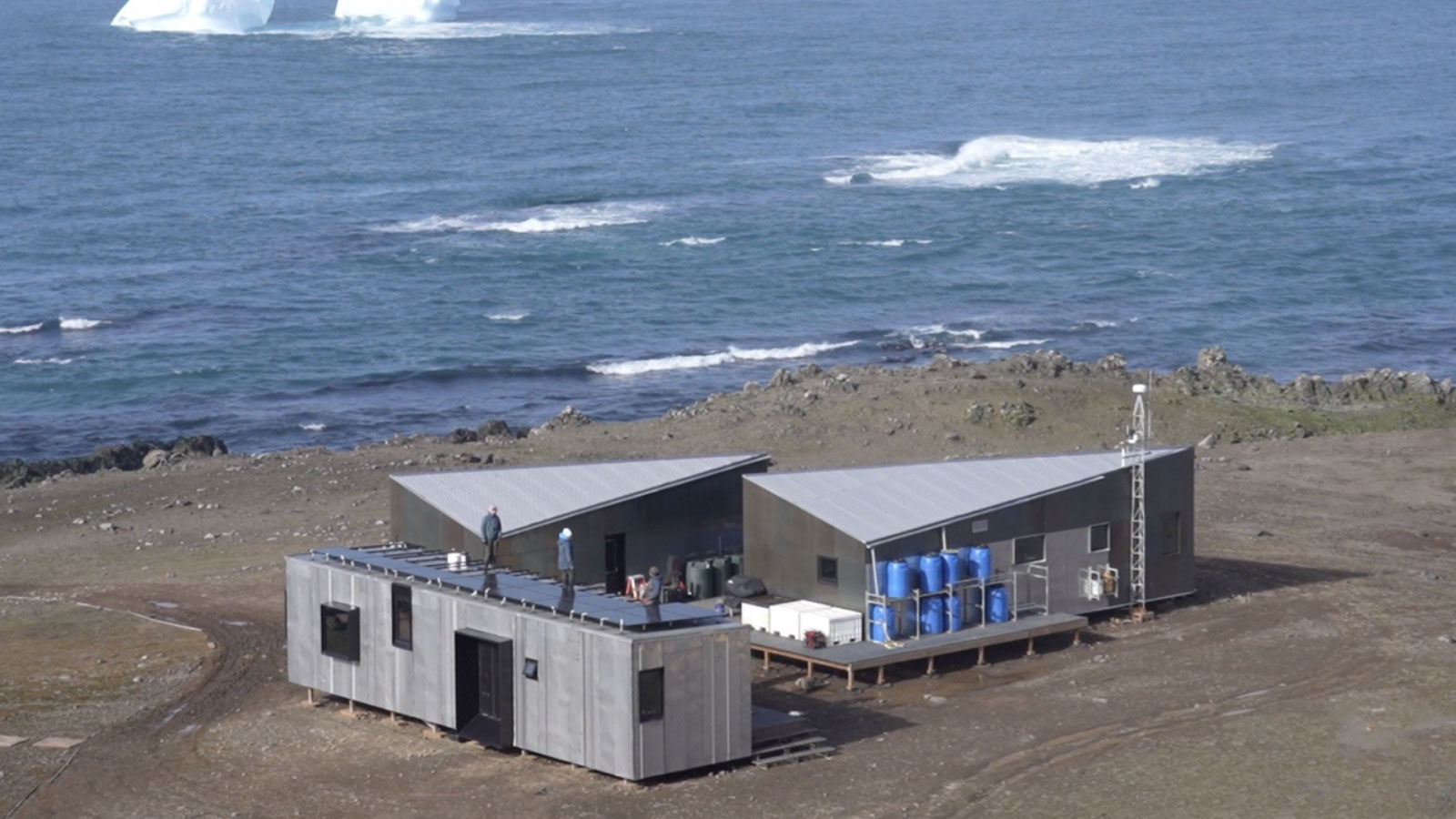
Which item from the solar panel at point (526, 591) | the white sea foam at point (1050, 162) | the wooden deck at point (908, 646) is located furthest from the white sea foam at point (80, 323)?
the wooden deck at point (908, 646)

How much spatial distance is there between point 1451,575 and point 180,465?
29.3 meters

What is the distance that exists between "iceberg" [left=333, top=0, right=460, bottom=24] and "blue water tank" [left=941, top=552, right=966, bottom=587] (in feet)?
460

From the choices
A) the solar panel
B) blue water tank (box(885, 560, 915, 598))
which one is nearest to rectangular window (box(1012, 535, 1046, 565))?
blue water tank (box(885, 560, 915, 598))

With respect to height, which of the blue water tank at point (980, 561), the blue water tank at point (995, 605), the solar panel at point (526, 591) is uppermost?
the solar panel at point (526, 591)

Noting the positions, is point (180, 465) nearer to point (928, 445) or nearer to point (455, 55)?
point (928, 445)

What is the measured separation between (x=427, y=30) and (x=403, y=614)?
14049 centimetres

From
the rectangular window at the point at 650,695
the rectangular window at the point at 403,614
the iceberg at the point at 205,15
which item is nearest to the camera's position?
the rectangular window at the point at 650,695

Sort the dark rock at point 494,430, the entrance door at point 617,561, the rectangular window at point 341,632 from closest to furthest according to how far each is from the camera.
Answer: the rectangular window at point 341,632
the entrance door at point 617,561
the dark rock at point 494,430

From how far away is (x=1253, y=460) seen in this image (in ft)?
163

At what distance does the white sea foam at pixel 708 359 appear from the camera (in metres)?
67.1

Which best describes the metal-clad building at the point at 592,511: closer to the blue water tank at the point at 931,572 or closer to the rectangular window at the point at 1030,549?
the blue water tank at the point at 931,572

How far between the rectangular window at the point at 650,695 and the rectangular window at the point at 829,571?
6999 millimetres

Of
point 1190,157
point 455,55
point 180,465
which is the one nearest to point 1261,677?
point 180,465

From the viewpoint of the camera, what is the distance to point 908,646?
33.3 meters
